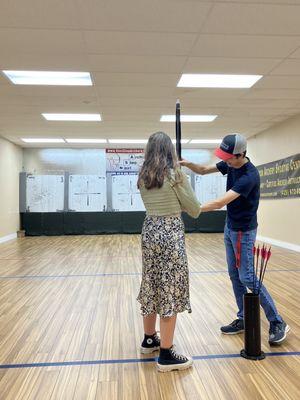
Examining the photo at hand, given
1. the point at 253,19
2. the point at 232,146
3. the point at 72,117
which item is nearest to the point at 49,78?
the point at 72,117

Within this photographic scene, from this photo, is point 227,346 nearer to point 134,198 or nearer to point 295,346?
point 295,346

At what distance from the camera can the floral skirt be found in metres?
2.07

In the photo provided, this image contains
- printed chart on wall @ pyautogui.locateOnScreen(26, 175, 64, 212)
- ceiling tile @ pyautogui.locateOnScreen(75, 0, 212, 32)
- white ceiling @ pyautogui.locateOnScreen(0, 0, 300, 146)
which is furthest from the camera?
printed chart on wall @ pyautogui.locateOnScreen(26, 175, 64, 212)

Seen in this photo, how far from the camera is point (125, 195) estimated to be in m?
11.4

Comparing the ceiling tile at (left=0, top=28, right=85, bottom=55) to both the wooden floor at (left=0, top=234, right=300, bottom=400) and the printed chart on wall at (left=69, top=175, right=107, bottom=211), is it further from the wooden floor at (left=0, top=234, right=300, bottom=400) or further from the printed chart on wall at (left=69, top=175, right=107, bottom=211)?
the printed chart on wall at (left=69, top=175, right=107, bottom=211)

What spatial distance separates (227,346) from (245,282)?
1.50 ft

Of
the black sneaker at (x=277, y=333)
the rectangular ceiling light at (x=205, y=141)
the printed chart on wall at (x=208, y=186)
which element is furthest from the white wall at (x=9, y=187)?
the black sneaker at (x=277, y=333)

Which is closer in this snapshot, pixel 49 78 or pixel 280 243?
pixel 49 78

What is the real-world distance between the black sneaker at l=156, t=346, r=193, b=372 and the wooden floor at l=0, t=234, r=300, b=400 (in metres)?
0.04

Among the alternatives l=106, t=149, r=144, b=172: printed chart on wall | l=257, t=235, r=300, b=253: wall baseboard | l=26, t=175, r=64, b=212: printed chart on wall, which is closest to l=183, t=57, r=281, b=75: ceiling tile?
l=257, t=235, r=300, b=253: wall baseboard

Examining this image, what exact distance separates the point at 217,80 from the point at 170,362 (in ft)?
13.5

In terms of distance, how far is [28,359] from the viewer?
2291 mm

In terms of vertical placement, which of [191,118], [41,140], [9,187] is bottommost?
[9,187]

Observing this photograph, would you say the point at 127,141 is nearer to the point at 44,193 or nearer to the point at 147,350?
the point at 44,193
